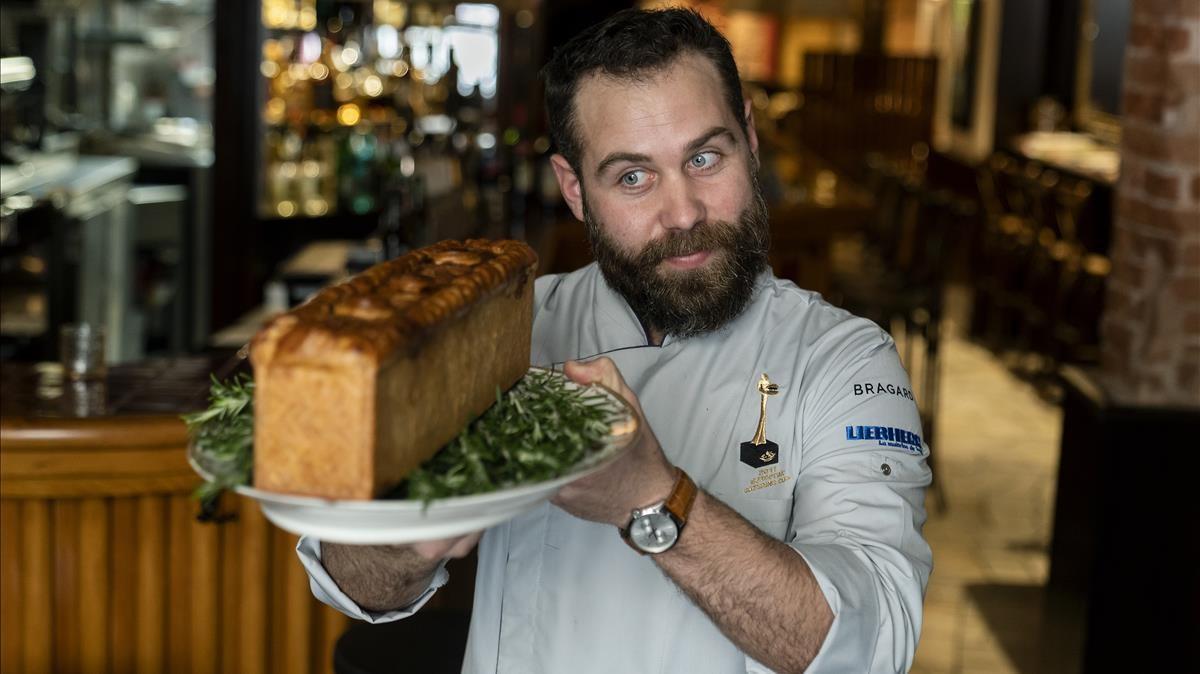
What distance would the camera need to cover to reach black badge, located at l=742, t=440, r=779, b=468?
1.70 meters

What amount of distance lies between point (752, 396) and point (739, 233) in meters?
0.20

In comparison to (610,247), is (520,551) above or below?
below

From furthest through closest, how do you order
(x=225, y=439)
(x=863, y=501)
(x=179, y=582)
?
(x=179, y=582) < (x=863, y=501) < (x=225, y=439)

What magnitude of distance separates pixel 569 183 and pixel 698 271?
0.95 ft

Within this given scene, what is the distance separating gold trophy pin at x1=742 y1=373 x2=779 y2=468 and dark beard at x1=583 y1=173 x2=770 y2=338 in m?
0.10

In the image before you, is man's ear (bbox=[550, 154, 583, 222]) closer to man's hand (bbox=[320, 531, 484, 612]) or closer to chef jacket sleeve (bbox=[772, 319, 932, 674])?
chef jacket sleeve (bbox=[772, 319, 932, 674])

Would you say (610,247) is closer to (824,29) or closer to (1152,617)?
(1152,617)

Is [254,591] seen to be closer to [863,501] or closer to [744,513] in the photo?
[744,513]

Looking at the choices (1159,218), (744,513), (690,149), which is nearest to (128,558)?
(744,513)

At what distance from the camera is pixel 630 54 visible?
1.68m

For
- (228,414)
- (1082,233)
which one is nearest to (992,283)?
(1082,233)

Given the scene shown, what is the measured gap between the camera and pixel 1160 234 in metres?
3.56

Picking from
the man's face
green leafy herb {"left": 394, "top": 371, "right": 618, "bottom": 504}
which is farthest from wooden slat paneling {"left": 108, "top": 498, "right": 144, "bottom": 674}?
green leafy herb {"left": 394, "top": 371, "right": 618, "bottom": 504}

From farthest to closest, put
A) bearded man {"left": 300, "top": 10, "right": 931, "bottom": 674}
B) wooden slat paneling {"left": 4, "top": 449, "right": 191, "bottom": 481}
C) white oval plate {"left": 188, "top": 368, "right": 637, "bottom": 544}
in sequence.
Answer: wooden slat paneling {"left": 4, "top": 449, "right": 191, "bottom": 481}, bearded man {"left": 300, "top": 10, "right": 931, "bottom": 674}, white oval plate {"left": 188, "top": 368, "right": 637, "bottom": 544}
